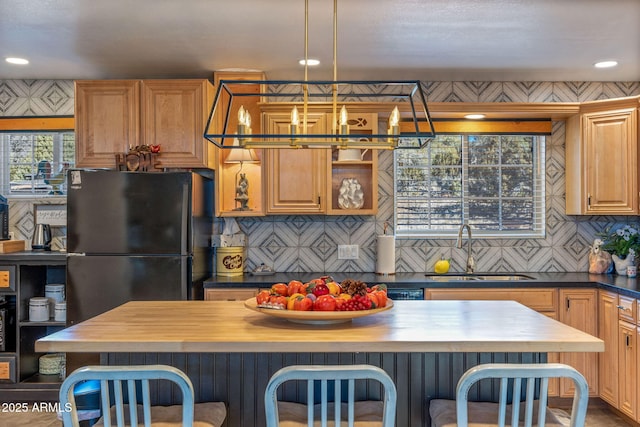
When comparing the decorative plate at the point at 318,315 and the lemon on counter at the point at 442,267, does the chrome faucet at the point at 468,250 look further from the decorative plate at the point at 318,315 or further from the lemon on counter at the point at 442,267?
the decorative plate at the point at 318,315

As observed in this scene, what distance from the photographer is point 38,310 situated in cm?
396

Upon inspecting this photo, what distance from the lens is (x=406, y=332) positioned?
2.04 m

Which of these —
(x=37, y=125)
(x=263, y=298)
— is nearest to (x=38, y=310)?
(x=37, y=125)

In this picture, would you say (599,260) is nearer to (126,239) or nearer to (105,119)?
(126,239)

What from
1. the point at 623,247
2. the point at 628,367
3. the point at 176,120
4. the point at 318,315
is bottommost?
the point at 628,367

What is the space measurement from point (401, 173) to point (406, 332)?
2654mm

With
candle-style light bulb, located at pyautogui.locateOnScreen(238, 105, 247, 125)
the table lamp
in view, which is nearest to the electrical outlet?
the table lamp

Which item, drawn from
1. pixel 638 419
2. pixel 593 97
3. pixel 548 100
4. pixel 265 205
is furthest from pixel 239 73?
pixel 638 419

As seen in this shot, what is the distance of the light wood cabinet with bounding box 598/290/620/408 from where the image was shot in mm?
3584

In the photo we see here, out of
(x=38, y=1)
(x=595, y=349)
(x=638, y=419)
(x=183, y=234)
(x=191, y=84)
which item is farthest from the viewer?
(x=191, y=84)

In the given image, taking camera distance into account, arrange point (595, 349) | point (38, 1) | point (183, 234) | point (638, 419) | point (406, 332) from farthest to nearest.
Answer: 1. point (183, 234)
2. point (638, 419)
3. point (38, 1)
4. point (406, 332)
5. point (595, 349)

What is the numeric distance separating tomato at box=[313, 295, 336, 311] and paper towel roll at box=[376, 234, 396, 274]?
2.10 meters

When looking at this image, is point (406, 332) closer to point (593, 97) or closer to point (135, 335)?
point (135, 335)

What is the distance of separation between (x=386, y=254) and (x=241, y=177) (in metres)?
1.32
